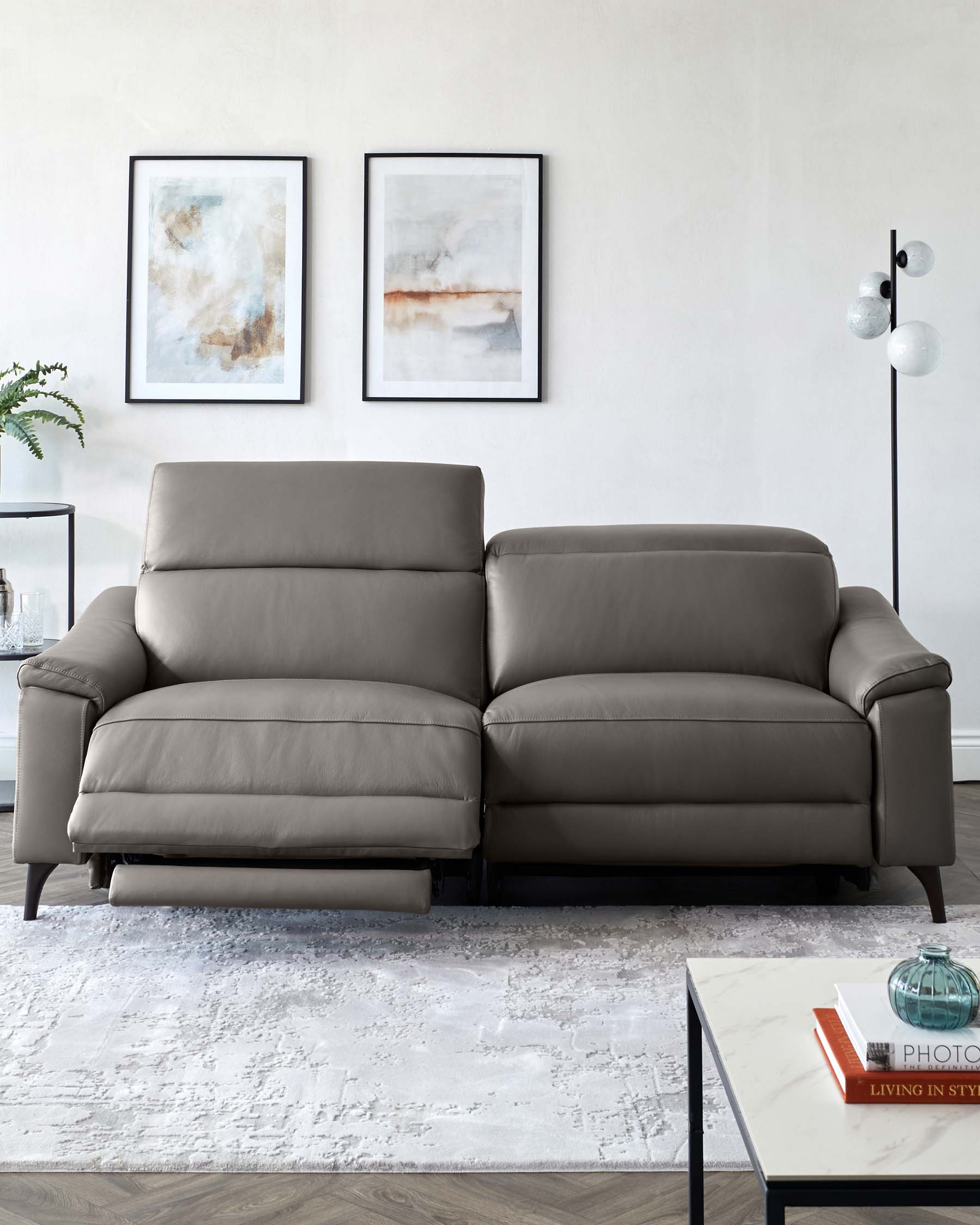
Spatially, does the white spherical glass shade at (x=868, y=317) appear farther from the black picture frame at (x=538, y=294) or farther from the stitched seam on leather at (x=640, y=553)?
the black picture frame at (x=538, y=294)

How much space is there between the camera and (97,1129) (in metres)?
1.54

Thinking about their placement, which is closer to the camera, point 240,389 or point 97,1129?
point 97,1129

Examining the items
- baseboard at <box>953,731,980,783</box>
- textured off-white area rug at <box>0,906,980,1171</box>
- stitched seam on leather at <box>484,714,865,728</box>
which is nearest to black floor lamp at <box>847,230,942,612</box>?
baseboard at <box>953,731,980,783</box>

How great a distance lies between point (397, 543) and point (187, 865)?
3.31 ft

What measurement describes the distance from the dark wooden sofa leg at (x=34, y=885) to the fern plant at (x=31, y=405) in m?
1.56

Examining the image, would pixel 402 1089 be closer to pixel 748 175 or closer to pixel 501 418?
pixel 501 418

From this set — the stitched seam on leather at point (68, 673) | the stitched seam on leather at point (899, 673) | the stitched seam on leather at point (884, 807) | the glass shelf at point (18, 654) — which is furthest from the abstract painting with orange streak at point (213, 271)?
the stitched seam on leather at point (884, 807)

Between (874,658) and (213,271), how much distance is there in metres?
2.51

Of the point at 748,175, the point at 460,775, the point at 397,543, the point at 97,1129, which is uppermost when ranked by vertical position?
the point at 748,175

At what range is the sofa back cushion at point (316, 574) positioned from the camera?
9.23 ft

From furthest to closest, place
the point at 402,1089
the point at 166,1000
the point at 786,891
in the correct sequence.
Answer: the point at 786,891
the point at 166,1000
the point at 402,1089

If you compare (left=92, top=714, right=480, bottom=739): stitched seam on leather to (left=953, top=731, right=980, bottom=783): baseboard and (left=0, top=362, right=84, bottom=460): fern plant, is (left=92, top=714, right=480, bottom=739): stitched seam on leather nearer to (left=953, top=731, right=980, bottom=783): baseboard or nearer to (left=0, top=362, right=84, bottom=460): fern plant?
(left=0, top=362, right=84, bottom=460): fern plant

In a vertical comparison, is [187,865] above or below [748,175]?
below

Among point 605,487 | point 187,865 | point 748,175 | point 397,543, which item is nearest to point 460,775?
point 187,865
